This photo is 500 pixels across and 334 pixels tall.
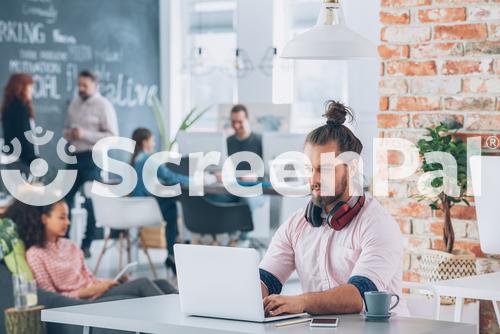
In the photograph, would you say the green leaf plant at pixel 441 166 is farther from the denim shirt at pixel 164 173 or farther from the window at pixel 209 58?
the window at pixel 209 58

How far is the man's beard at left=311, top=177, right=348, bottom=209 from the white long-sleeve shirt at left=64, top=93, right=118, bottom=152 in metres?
6.14

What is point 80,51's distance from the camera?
31.6ft

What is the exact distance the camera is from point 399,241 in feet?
10.0

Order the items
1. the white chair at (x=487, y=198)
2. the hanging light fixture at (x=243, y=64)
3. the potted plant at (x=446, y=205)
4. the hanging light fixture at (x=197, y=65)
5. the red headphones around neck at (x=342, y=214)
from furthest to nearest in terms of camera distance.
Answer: the hanging light fixture at (x=197, y=65)
the hanging light fixture at (x=243, y=64)
the potted plant at (x=446, y=205)
the white chair at (x=487, y=198)
the red headphones around neck at (x=342, y=214)

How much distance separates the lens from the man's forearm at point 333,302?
2795mm

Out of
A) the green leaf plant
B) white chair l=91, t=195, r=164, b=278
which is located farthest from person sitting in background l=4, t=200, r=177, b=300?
white chair l=91, t=195, r=164, b=278

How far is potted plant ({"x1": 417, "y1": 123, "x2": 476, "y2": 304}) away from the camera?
14.0 feet

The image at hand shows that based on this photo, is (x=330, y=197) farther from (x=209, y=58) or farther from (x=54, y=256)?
(x=209, y=58)

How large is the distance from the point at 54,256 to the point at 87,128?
4361mm

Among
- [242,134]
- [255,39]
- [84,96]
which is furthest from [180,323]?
[255,39]

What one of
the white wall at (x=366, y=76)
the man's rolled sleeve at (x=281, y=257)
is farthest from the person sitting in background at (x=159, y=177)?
the man's rolled sleeve at (x=281, y=257)

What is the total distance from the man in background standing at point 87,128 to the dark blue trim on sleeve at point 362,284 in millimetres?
6261

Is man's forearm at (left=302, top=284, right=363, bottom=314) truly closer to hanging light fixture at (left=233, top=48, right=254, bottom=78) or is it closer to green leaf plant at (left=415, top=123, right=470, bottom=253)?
green leaf plant at (left=415, top=123, right=470, bottom=253)

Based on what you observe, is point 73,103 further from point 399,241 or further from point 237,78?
point 399,241
